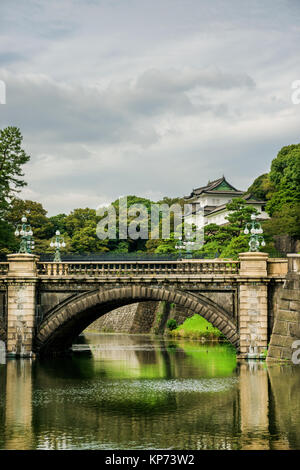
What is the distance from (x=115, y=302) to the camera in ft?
138

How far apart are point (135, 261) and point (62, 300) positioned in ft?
15.3

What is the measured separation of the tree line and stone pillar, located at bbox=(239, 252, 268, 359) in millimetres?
7309

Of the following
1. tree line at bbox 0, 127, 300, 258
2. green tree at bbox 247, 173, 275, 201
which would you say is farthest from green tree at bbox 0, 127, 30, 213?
green tree at bbox 247, 173, 275, 201

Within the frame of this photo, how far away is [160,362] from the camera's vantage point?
4191 centimetres

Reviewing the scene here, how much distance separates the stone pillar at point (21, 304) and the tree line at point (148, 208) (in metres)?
11.7

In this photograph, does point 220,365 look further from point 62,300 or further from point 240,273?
point 62,300

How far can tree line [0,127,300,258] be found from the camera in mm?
62000

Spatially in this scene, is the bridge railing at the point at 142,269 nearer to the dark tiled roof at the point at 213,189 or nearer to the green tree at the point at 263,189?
the green tree at the point at 263,189

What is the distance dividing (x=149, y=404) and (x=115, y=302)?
53.5 feet

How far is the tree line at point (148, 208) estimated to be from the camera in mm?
62000

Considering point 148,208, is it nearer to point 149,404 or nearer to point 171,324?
point 171,324
